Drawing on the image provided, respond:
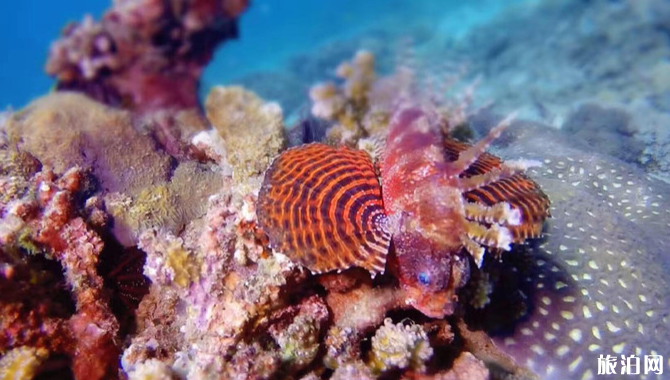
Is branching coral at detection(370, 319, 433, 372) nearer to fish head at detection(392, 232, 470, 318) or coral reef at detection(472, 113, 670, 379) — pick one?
fish head at detection(392, 232, 470, 318)

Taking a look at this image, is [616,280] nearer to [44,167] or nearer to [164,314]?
[164,314]

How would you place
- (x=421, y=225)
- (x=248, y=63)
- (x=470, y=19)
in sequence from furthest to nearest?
(x=248, y=63), (x=470, y=19), (x=421, y=225)

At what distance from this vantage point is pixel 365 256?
276 cm

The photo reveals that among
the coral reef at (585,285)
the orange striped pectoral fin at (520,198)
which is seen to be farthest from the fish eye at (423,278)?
the coral reef at (585,285)

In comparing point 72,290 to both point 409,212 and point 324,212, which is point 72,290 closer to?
point 324,212

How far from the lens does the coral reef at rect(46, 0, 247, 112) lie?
750 centimetres

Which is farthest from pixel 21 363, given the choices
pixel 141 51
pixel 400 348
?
pixel 141 51

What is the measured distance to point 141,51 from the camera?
7605mm

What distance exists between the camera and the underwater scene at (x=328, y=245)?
283 cm

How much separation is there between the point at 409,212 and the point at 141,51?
21.7 ft

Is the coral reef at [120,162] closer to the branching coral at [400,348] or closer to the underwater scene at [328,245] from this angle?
→ the underwater scene at [328,245]

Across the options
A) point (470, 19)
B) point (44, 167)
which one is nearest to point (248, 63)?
point (470, 19)

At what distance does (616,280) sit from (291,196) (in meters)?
2.90

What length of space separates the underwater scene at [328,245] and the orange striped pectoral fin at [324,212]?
0.05 ft
